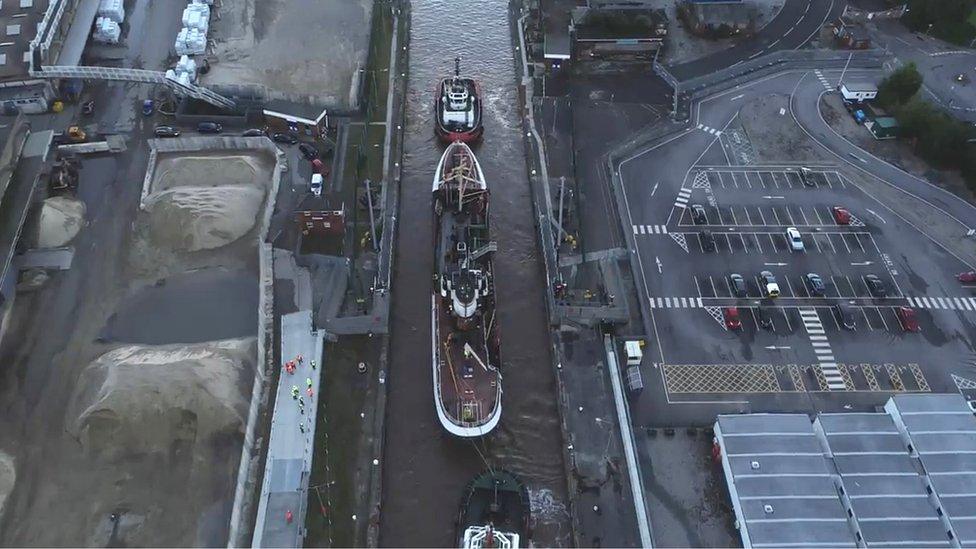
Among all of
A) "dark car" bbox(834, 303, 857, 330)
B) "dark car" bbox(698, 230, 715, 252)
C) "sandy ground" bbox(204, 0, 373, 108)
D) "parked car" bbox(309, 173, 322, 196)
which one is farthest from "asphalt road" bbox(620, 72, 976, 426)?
"sandy ground" bbox(204, 0, 373, 108)

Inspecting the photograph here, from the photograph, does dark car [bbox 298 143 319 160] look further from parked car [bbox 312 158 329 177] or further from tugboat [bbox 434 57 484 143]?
tugboat [bbox 434 57 484 143]

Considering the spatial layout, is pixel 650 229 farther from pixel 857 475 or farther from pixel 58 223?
pixel 58 223

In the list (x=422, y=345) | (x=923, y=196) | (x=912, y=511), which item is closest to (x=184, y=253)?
(x=422, y=345)

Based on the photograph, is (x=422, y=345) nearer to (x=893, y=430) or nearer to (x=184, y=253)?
(x=184, y=253)

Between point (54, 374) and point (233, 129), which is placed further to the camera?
point (233, 129)

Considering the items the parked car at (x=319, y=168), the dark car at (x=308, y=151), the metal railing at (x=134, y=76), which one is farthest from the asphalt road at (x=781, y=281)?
the metal railing at (x=134, y=76)

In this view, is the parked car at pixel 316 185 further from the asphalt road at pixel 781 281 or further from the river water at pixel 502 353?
the asphalt road at pixel 781 281
